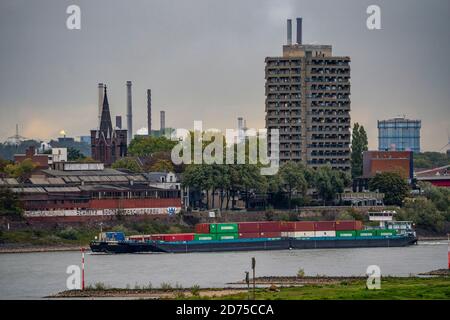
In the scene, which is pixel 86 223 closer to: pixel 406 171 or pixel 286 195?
pixel 286 195

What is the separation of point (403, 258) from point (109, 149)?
238ft

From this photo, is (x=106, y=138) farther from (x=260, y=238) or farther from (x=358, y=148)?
(x=260, y=238)

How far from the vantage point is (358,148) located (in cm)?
16100

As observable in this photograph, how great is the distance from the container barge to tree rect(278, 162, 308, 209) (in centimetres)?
1546

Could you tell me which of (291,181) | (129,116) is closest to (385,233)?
(291,181)

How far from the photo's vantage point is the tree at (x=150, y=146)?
173875mm

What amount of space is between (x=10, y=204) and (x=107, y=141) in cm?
5014

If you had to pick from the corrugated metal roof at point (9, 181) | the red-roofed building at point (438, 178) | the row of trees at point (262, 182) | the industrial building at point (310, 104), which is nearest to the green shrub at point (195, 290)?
the corrugated metal roof at point (9, 181)

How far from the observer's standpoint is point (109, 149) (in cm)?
16862

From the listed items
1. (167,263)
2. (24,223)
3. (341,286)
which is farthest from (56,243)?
(341,286)

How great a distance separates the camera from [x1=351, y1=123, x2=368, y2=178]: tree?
525ft

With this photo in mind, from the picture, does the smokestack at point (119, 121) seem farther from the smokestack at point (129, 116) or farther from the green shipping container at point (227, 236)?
the green shipping container at point (227, 236)

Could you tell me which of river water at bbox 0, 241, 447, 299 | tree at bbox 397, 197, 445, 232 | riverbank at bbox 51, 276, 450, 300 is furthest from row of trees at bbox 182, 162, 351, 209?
riverbank at bbox 51, 276, 450, 300
